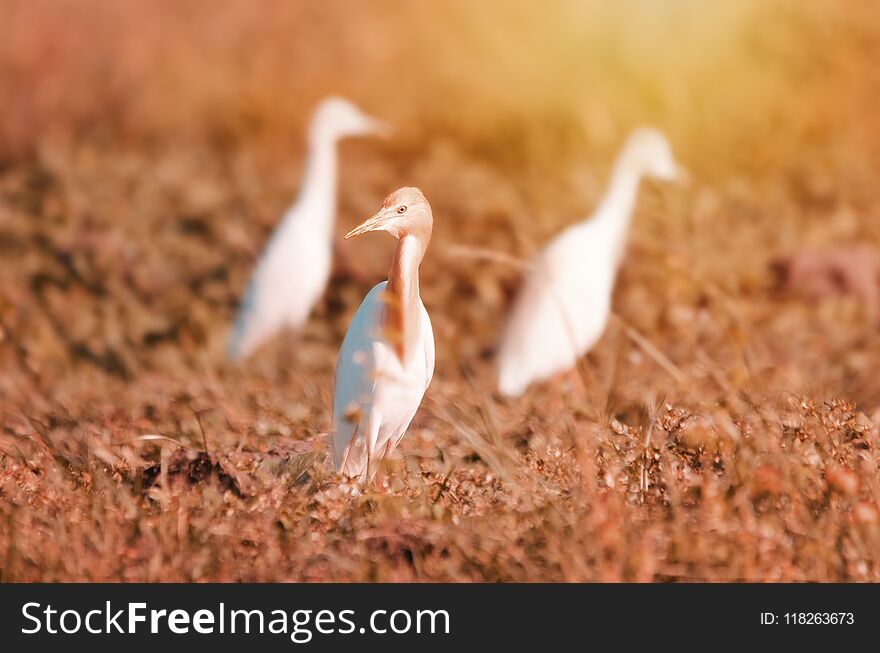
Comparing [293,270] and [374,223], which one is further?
[293,270]

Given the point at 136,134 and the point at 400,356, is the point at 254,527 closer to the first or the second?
the point at 400,356

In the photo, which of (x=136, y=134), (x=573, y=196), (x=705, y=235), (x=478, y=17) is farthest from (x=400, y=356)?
(x=478, y=17)

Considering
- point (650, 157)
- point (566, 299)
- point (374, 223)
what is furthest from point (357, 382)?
point (650, 157)

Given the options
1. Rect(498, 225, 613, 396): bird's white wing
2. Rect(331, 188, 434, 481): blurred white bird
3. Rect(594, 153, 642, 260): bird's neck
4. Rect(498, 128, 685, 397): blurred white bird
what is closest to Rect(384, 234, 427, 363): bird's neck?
Rect(331, 188, 434, 481): blurred white bird

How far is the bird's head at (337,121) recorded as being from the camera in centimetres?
636

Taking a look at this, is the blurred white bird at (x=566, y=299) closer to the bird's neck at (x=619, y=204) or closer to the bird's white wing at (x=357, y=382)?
the bird's neck at (x=619, y=204)

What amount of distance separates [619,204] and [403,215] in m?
2.72

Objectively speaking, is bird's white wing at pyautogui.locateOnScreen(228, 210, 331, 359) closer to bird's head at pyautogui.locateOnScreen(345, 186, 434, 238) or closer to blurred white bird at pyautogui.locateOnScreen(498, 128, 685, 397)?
blurred white bird at pyautogui.locateOnScreen(498, 128, 685, 397)

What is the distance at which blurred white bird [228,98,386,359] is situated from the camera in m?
5.73

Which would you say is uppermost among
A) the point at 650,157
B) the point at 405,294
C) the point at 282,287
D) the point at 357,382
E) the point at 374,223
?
the point at 650,157

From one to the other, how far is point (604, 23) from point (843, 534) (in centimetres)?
791

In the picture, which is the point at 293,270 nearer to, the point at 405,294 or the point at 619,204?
the point at 619,204

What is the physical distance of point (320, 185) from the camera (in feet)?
20.0

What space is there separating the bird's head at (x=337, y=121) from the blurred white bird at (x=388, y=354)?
11.0 ft
